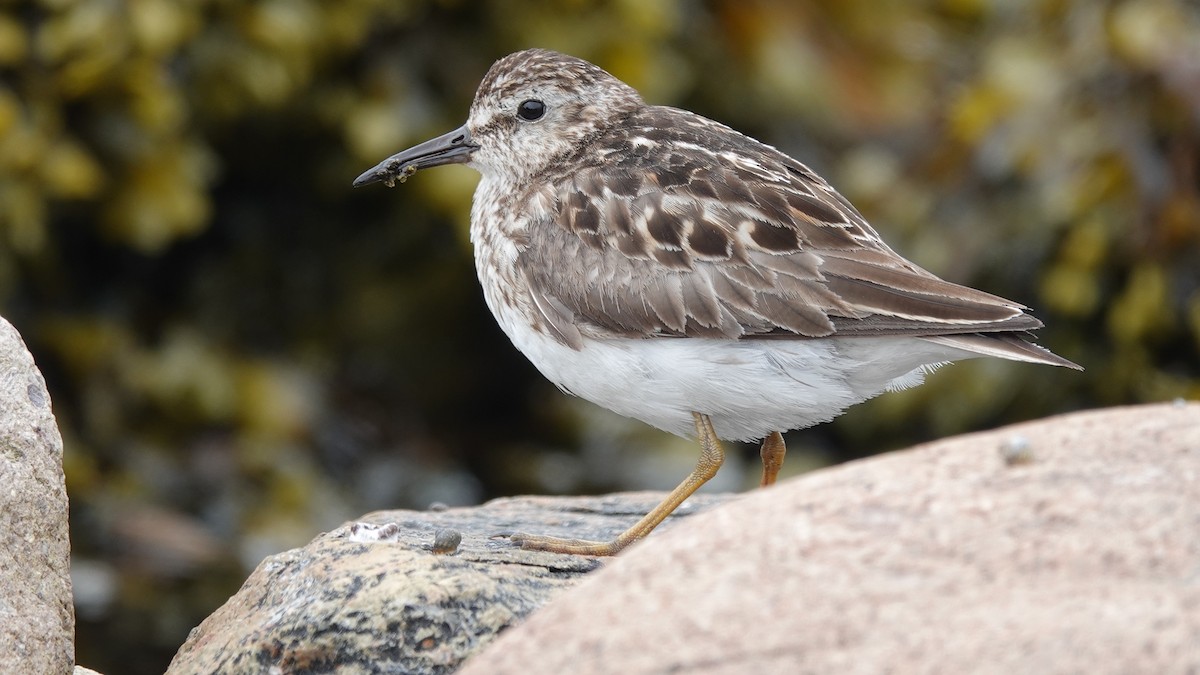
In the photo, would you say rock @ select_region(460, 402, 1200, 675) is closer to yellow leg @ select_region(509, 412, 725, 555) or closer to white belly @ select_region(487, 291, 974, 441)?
white belly @ select_region(487, 291, 974, 441)

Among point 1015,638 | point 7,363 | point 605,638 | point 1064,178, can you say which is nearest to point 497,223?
point 7,363

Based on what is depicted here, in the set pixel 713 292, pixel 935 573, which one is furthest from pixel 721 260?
pixel 935 573

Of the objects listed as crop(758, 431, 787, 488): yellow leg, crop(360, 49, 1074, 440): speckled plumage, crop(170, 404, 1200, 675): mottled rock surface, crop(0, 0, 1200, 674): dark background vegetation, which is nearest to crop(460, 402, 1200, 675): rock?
crop(170, 404, 1200, 675): mottled rock surface

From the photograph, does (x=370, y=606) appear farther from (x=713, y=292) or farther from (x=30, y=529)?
(x=713, y=292)

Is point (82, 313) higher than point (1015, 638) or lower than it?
higher

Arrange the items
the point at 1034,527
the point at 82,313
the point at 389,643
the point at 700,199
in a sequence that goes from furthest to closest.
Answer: the point at 82,313 < the point at 700,199 < the point at 389,643 < the point at 1034,527

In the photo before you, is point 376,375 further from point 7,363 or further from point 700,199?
point 7,363

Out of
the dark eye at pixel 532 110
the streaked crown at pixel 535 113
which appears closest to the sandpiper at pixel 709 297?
the streaked crown at pixel 535 113
